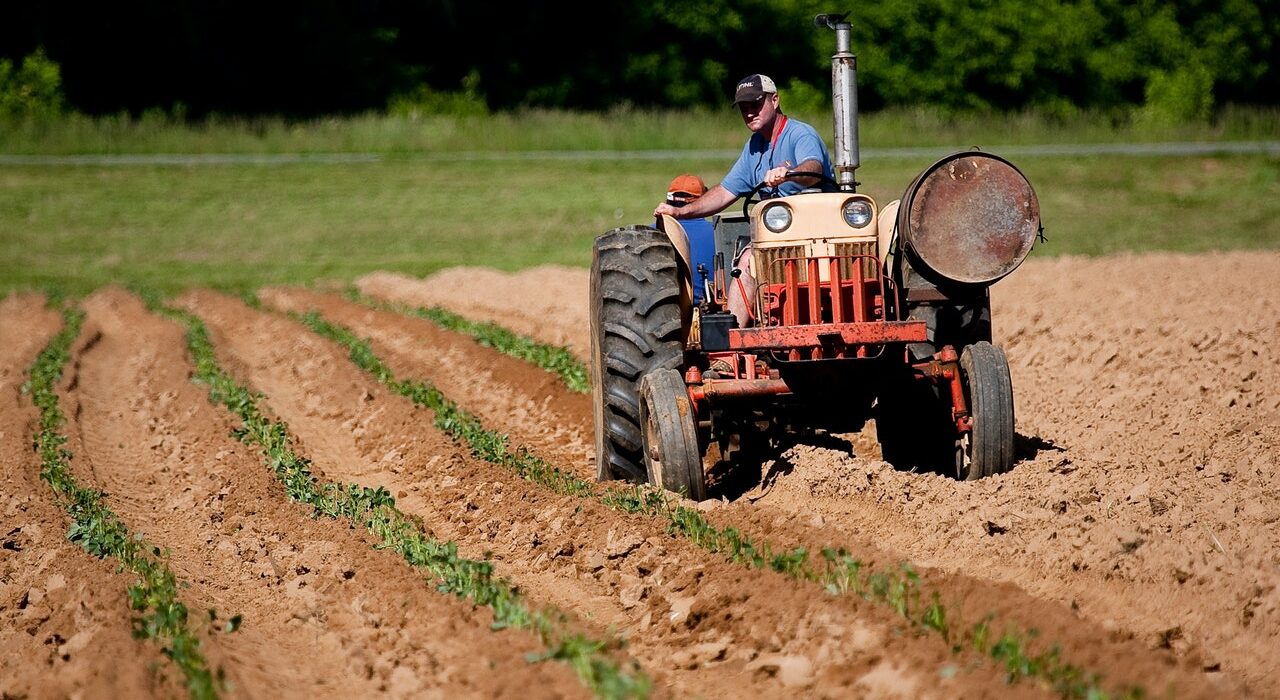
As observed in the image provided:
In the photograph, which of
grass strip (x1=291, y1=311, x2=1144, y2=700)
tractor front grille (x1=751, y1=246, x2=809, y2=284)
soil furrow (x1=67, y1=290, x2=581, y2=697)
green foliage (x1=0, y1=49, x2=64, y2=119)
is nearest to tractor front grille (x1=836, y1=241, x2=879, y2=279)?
tractor front grille (x1=751, y1=246, x2=809, y2=284)

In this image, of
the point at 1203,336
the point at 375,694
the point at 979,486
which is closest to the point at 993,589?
the point at 979,486

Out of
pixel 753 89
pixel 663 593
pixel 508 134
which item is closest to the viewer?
pixel 663 593

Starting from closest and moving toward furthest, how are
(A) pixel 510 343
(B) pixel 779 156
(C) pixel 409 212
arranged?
(B) pixel 779 156
(A) pixel 510 343
(C) pixel 409 212

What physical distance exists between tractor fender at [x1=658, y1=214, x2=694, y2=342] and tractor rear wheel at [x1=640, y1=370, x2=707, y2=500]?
2.45ft

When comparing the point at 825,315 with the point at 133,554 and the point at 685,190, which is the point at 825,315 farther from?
the point at 133,554

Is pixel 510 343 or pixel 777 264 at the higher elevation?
pixel 777 264

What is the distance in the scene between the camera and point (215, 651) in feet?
16.6

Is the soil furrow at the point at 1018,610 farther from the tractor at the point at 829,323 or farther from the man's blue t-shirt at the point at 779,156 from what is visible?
the man's blue t-shirt at the point at 779,156

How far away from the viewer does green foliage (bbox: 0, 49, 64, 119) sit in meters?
36.1

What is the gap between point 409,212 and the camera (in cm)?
2711

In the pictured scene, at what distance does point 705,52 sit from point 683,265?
3713 centimetres

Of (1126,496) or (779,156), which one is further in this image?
(779,156)

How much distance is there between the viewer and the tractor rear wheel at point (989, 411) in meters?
6.48

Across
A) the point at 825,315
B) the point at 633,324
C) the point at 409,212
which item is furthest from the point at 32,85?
the point at 825,315
